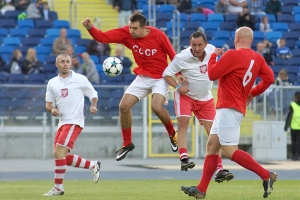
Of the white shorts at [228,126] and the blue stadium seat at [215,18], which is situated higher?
the blue stadium seat at [215,18]

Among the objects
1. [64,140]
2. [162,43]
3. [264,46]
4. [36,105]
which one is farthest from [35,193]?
[264,46]

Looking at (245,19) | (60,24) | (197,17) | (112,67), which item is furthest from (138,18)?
(197,17)

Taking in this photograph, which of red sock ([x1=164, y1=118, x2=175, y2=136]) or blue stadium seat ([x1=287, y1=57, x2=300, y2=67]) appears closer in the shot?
red sock ([x1=164, y1=118, x2=175, y2=136])

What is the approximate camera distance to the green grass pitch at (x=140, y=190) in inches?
532

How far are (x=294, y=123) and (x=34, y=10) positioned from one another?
9031 millimetres

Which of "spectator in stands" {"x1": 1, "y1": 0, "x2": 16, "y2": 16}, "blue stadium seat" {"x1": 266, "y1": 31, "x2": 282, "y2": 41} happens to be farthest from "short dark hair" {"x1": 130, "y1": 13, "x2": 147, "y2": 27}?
"blue stadium seat" {"x1": 266, "y1": 31, "x2": 282, "y2": 41}

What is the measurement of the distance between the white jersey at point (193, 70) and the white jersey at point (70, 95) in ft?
5.07

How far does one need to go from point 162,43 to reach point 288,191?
3.16 m

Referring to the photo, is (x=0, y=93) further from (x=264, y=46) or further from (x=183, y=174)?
(x=264, y=46)

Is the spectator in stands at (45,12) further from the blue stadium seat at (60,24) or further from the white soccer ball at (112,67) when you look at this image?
the white soccer ball at (112,67)

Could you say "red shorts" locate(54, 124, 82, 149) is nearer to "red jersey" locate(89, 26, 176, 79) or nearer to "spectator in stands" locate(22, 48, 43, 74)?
"red jersey" locate(89, 26, 176, 79)

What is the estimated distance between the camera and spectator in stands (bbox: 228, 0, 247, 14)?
31956mm

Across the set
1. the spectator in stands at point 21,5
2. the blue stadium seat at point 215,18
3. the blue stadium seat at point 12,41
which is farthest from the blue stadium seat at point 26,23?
the blue stadium seat at point 215,18

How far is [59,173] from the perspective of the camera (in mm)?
14648
